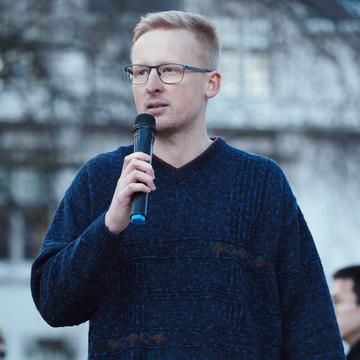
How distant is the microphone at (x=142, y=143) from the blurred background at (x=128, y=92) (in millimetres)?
11335

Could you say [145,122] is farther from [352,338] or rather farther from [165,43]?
[352,338]

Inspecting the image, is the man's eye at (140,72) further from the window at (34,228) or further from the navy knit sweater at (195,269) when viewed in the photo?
the window at (34,228)

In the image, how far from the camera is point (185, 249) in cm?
397

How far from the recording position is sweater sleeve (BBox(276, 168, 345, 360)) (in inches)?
161

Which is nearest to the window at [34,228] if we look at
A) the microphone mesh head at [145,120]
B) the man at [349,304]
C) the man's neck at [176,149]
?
the man at [349,304]

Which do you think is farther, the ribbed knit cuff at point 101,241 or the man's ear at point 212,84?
the man's ear at point 212,84

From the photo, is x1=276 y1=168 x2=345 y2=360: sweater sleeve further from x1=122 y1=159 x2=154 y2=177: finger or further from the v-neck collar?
x1=122 y1=159 x2=154 y2=177: finger

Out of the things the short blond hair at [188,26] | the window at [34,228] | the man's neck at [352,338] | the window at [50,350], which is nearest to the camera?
the short blond hair at [188,26]

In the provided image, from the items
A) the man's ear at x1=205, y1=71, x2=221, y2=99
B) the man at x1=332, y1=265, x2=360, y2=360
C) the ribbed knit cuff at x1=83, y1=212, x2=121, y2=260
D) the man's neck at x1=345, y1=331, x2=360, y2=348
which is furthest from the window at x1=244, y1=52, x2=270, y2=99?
the ribbed knit cuff at x1=83, y1=212, x2=121, y2=260

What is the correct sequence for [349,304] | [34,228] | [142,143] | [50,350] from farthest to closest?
[50,350], [34,228], [349,304], [142,143]

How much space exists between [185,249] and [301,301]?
414 mm

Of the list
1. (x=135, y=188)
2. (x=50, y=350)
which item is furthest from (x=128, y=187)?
(x=50, y=350)

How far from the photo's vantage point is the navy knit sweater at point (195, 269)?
3.90 meters

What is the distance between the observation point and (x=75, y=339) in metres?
24.9
